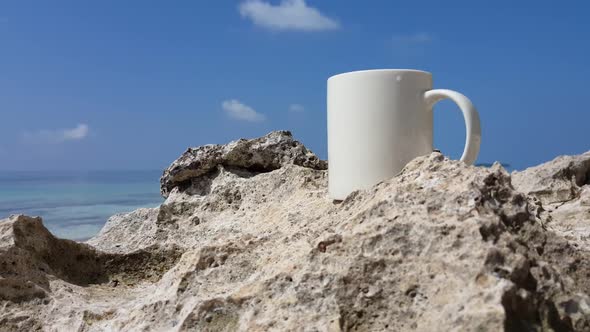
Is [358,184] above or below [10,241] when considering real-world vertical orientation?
above

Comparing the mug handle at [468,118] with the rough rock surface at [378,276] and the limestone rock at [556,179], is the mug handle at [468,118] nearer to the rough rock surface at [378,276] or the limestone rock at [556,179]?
the rough rock surface at [378,276]

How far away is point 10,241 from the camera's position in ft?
6.35

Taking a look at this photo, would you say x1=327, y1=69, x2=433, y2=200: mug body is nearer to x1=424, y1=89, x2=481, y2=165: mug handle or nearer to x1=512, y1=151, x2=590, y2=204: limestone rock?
x1=424, y1=89, x2=481, y2=165: mug handle

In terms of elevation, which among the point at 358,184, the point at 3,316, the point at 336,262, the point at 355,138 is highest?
the point at 355,138

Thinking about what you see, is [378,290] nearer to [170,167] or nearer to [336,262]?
[336,262]

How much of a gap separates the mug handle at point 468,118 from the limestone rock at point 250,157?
115cm

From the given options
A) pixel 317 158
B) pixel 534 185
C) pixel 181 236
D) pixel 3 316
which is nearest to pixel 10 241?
pixel 3 316

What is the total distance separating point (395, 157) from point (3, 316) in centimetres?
124

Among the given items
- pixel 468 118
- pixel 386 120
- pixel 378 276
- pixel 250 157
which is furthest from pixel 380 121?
pixel 250 157

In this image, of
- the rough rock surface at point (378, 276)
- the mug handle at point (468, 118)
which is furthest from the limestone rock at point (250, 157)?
the mug handle at point (468, 118)

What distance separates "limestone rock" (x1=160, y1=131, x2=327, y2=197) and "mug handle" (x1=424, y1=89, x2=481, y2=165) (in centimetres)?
115

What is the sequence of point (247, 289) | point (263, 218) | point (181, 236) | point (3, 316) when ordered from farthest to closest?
point (181, 236)
point (263, 218)
point (3, 316)
point (247, 289)

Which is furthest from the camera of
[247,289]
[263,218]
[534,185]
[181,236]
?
[534,185]

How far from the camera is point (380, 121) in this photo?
1.81 metres
